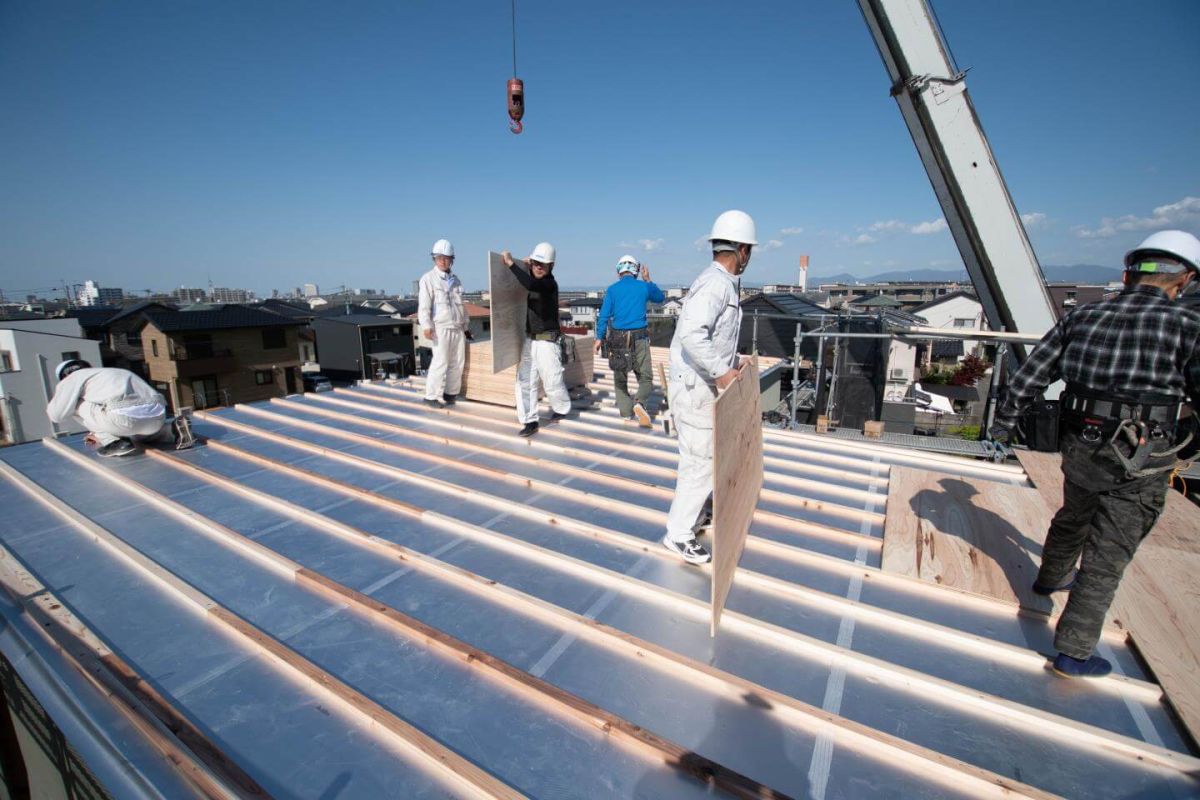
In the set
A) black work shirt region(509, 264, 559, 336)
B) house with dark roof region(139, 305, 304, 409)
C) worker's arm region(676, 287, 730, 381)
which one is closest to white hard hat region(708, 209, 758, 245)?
worker's arm region(676, 287, 730, 381)

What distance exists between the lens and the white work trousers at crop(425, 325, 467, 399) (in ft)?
20.4

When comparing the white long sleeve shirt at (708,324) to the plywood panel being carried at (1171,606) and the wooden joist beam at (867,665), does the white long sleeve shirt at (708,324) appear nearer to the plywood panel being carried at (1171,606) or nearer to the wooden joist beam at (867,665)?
the wooden joist beam at (867,665)

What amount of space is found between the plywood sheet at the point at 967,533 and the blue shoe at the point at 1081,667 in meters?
0.42

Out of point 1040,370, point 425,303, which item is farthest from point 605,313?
point 1040,370

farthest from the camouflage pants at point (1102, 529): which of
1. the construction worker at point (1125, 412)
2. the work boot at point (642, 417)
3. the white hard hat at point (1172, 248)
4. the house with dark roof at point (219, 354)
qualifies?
the house with dark roof at point (219, 354)

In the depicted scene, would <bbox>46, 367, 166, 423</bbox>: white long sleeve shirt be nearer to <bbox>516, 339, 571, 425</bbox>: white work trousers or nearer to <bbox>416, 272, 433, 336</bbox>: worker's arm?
<bbox>416, 272, 433, 336</bbox>: worker's arm

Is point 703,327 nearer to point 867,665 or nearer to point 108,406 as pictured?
point 867,665

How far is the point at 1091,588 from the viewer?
2.07 m

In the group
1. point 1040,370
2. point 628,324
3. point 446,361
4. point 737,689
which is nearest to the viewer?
point 737,689

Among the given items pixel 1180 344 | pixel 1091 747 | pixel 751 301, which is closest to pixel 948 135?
pixel 1180 344

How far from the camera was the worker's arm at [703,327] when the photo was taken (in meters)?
2.84

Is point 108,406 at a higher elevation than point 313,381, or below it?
higher

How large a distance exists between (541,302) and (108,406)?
397 centimetres

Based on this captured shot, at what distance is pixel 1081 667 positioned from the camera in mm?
2049
